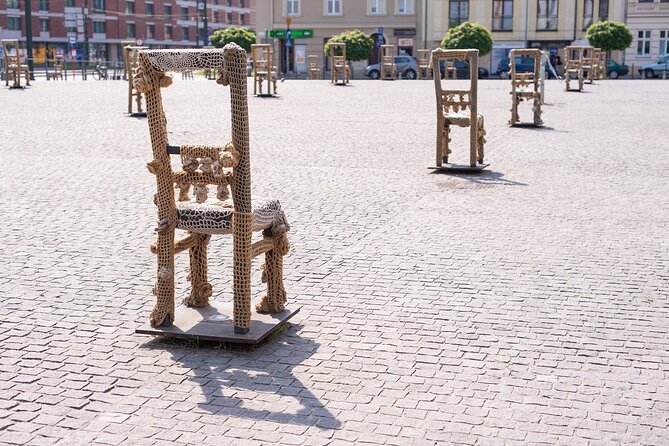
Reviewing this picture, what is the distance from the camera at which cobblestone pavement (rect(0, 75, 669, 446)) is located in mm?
4359

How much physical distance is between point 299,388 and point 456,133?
13.5 metres

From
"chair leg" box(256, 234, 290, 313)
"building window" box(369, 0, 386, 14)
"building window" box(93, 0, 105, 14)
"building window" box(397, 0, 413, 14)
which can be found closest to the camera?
"chair leg" box(256, 234, 290, 313)

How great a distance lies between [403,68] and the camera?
2186 inches

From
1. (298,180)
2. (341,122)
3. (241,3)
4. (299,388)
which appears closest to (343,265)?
(299,388)

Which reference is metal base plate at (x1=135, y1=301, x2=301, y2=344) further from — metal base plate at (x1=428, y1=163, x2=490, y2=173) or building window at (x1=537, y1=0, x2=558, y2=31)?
building window at (x1=537, y1=0, x2=558, y2=31)

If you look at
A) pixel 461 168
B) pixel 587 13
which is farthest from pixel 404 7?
pixel 461 168

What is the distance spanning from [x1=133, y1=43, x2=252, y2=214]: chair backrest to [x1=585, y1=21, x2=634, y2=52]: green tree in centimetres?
5358

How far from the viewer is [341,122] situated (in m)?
20.5

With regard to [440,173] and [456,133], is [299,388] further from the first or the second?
[456,133]

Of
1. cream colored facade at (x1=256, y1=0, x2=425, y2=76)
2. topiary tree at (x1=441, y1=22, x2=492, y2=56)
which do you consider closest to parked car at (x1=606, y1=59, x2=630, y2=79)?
topiary tree at (x1=441, y1=22, x2=492, y2=56)

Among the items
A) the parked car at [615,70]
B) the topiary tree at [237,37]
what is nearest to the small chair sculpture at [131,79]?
the topiary tree at [237,37]

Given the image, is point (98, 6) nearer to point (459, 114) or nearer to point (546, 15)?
point (546, 15)

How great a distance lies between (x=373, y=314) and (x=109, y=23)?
89.8 m

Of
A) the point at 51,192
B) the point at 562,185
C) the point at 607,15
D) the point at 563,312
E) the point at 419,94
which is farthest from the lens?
the point at 607,15
